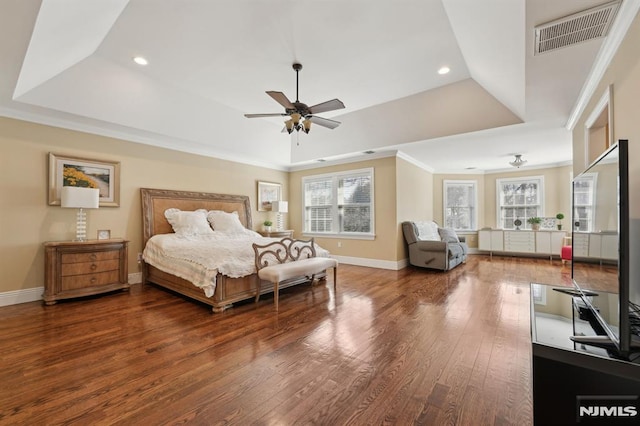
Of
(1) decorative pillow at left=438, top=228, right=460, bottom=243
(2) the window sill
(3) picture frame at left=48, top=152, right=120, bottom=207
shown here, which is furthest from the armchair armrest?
(3) picture frame at left=48, top=152, right=120, bottom=207

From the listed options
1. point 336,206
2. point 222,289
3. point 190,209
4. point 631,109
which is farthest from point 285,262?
point 631,109

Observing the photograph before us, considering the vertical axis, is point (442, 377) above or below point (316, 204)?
below

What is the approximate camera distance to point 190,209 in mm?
5199

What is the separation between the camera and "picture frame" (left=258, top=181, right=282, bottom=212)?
661 cm

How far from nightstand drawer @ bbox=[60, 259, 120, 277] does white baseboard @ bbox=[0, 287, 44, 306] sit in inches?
23.2

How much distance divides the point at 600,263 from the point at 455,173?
7228 millimetres

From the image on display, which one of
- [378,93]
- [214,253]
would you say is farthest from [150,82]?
[378,93]

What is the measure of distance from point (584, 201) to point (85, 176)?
576cm

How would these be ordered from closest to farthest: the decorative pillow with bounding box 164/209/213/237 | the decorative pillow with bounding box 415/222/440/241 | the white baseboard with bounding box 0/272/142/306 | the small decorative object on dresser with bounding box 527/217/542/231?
the white baseboard with bounding box 0/272/142/306, the decorative pillow with bounding box 164/209/213/237, the decorative pillow with bounding box 415/222/440/241, the small decorative object on dresser with bounding box 527/217/542/231

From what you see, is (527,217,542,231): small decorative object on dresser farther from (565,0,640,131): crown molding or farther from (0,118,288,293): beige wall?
(0,118,288,293): beige wall

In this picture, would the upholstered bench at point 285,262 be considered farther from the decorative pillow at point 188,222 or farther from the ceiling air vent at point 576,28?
the ceiling air vent at point 576,28

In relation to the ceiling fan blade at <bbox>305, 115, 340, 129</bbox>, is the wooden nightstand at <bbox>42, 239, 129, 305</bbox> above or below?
below

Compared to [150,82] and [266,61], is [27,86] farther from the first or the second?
[266,61]

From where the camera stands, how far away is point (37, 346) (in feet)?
7.72
